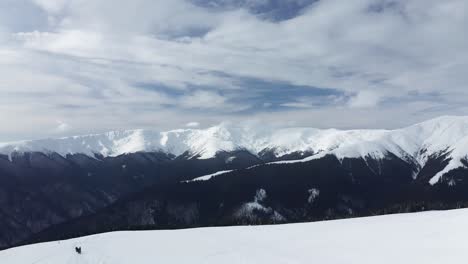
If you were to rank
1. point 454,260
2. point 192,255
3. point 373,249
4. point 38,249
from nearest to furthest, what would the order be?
point 454,260, point 373,249, point 192,255, point 38,249

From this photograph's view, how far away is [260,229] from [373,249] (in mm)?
20424

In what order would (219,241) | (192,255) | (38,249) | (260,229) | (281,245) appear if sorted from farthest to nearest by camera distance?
(260,229) → (38,249) → (219,241) → (281,245) → (192,255)

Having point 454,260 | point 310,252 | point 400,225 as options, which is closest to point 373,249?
point 310,252

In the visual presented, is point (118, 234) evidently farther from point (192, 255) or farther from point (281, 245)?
point (281, 245)

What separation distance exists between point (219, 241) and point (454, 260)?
23.3 metres

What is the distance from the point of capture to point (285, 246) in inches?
1563

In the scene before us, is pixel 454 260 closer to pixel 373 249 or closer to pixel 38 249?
pixel 373 249

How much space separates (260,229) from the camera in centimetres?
5331

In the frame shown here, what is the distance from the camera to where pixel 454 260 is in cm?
2750

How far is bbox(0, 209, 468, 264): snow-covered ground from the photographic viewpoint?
32.5m

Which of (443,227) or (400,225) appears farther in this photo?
(400,225)

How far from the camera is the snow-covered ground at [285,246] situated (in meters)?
32.5

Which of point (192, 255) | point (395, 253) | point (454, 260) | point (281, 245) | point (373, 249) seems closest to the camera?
point (454, 260)

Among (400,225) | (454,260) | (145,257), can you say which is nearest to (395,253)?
(454,260)
